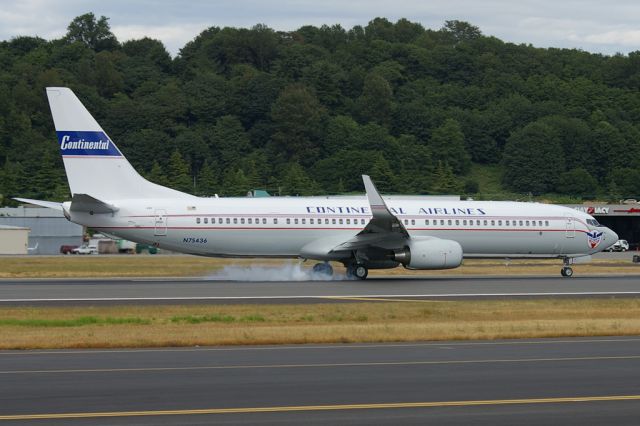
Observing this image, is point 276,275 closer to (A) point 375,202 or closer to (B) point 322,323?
(A) point 375,202

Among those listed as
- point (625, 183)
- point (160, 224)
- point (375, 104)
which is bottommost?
point (160, 224)

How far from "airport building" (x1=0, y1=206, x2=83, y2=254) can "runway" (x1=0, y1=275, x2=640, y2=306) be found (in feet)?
158

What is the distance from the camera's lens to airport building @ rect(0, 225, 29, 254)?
78375 mm

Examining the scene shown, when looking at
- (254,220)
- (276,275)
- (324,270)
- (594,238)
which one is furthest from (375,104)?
(254,220)

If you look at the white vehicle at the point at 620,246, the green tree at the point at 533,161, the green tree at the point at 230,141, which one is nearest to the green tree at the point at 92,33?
the green tree at the point at 230,141

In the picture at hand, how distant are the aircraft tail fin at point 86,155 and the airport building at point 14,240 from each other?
41460 mm

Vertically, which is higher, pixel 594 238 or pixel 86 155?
pixel 86 155

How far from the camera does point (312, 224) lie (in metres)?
40.8

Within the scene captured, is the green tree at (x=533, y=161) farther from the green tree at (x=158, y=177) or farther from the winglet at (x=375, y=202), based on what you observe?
the winglet at (x=375, y=202)

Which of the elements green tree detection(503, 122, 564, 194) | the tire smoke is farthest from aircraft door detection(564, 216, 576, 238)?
green tree detection(503, 122, 564, 194)

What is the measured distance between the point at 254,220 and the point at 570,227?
1343 cm

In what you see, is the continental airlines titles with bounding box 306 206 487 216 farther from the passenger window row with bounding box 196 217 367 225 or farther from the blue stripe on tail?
the blue stripe on tail

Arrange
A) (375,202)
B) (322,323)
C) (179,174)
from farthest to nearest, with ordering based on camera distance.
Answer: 1. (179,174)
2. (375,202)
3. (322,323)

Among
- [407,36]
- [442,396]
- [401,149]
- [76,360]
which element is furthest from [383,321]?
[407,36]
